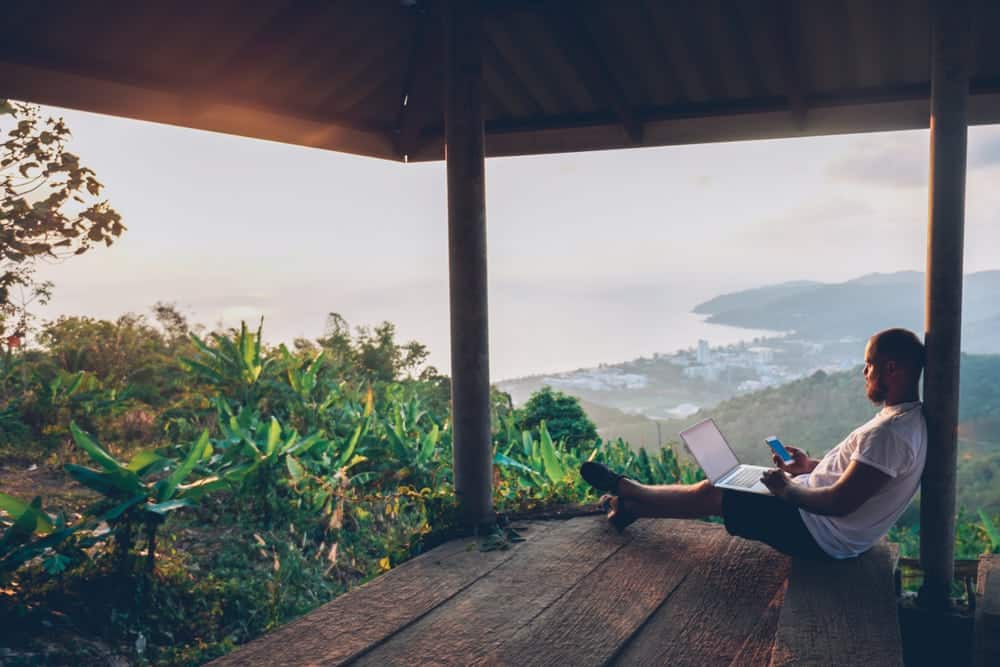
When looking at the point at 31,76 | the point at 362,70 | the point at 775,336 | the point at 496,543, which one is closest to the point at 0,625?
the point at 496,543

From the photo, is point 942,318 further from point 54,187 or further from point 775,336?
point 775,336

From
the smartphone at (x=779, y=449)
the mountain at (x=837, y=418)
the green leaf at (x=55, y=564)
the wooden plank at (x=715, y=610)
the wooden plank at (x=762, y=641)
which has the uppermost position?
the smartphone at (x=779, y=449)

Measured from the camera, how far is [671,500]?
3223 mm

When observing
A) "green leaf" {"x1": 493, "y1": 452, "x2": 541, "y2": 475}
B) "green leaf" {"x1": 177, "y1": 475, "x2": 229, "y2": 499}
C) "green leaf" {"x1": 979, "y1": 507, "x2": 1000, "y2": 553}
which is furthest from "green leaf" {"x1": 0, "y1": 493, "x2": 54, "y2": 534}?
"green leaf" {"x1": 979, "y1": 507, "x2": 1000, "y2": 553}

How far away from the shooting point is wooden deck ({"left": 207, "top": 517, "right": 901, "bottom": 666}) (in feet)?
6.86

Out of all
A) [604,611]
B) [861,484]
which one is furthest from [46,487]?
[861,484]

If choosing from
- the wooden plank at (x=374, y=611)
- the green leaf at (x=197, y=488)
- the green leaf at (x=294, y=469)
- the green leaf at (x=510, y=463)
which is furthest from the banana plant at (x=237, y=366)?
the wooden plank at (x=374, y=611)

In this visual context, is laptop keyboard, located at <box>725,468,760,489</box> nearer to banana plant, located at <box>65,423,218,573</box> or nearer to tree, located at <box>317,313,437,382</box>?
banana plant, located at <box>65,423,218,573</box>

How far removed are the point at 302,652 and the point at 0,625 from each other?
177 centimetres

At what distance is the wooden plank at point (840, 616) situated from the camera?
200 cm

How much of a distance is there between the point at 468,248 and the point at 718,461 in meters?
1.46

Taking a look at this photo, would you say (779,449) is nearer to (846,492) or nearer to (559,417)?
(846,492)

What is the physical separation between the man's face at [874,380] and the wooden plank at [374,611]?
1493mm

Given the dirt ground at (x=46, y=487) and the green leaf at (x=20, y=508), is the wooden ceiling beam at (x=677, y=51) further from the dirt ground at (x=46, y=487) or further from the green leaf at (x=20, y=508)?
the dirt ground at (x=46, y=487)
